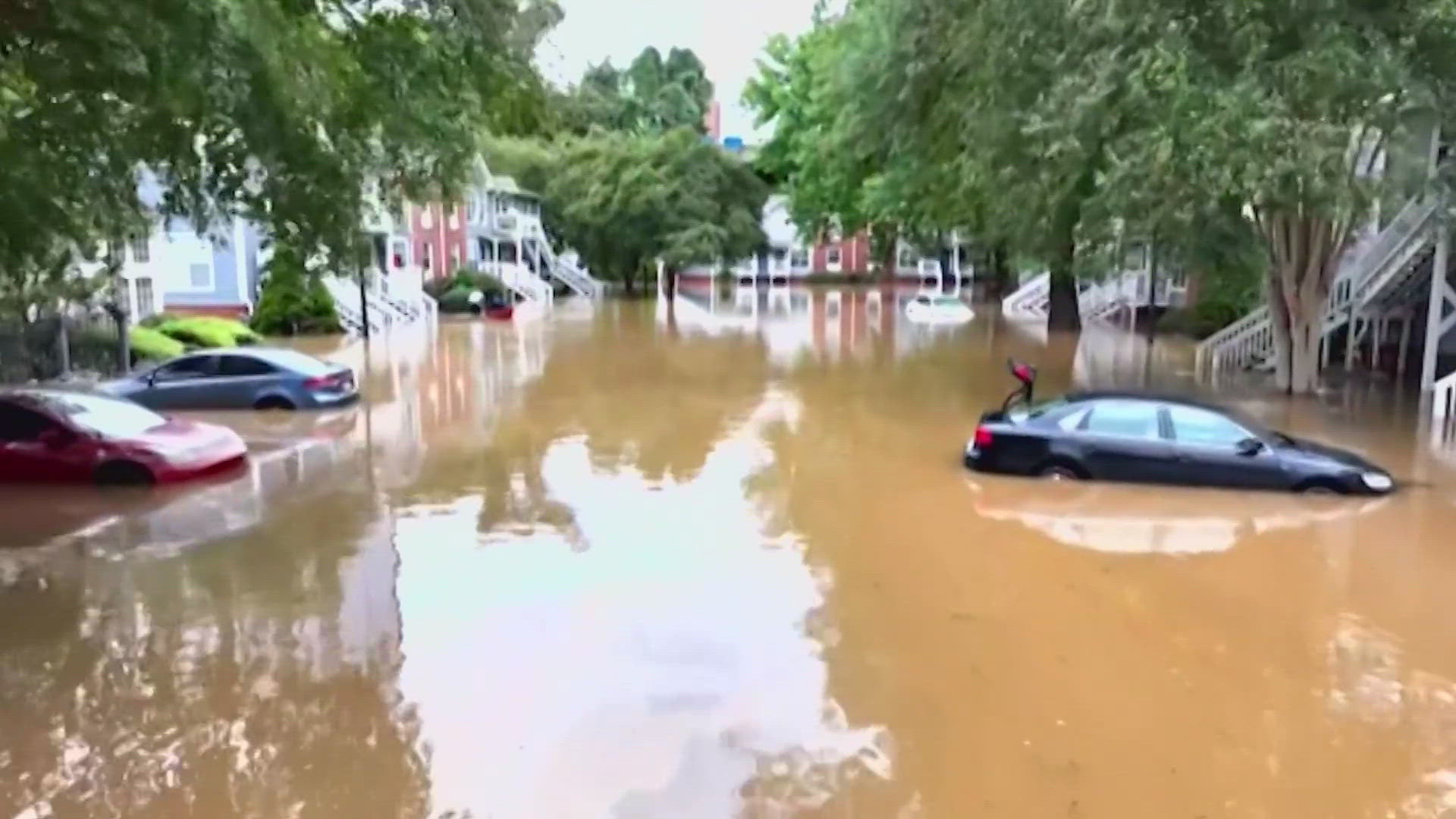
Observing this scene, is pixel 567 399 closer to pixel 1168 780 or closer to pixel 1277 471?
pixel 1277 471

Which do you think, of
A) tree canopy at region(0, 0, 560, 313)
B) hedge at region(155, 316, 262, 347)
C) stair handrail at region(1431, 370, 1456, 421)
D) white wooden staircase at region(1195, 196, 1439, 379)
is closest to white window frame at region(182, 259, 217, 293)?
hedge at region(155, 316, 262, 347)

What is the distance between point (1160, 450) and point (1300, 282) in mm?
10151

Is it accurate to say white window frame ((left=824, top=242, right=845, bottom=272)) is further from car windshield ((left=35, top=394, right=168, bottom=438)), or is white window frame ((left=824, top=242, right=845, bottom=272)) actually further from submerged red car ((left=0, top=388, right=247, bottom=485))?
submerged red car ((left=0, top=388, right=247, bottom=485))

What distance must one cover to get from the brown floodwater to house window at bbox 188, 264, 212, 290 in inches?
1030

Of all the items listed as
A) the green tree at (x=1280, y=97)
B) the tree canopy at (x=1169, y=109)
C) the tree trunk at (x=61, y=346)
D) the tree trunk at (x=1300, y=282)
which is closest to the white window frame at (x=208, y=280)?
the tree trunk at (x=61, y=346)

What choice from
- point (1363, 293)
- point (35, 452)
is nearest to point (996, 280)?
point (1363, 293)

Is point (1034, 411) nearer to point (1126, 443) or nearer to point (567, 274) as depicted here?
point (1126, 443)

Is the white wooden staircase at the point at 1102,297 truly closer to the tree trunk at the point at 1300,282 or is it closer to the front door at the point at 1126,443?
the tree trunk at the point at 1300,282

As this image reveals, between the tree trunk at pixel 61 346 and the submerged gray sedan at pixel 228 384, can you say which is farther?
the tree trunk at pixel 61 346

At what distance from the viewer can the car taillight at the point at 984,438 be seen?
14656 mm

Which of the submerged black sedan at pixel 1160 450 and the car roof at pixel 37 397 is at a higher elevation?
the car roof at pixel 37 397

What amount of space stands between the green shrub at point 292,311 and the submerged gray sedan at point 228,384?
16767 mm

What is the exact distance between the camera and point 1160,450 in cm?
1373

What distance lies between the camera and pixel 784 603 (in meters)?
9.66
